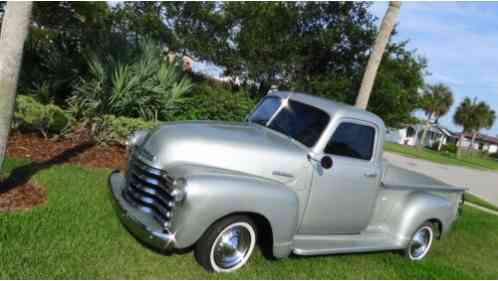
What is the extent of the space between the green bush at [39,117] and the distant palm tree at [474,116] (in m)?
66.0

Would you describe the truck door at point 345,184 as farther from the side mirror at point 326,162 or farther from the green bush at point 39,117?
the green bush at point 39,117

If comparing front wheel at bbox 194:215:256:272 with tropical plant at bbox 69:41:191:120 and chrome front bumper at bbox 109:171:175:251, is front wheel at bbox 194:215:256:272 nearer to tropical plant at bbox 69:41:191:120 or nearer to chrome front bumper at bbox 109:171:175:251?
chrome front bumper at bbox 109:171:175:251

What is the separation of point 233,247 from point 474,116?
6947 centimetres

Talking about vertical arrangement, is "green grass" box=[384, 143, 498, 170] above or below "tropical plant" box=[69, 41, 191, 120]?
below

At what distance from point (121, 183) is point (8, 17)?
212cm

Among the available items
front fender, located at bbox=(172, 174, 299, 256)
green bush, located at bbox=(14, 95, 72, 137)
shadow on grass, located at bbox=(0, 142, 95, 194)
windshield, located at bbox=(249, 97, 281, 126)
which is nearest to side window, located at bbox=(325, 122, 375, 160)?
windshield, located at bbox=(249, 97, 281, 126)

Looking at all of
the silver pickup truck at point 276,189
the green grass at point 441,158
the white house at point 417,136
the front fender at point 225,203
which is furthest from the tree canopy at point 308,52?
the white house at point 417,136

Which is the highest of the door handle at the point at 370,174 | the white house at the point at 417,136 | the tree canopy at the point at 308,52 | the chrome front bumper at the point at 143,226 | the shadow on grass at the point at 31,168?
the tree canopy at the point at 308,52

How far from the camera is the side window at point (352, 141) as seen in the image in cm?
518

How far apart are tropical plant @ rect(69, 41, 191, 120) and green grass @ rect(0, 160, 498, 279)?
109 inches

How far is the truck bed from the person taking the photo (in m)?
5.79

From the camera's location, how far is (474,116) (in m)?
65.7

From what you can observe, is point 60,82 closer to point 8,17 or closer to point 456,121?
point 8,17

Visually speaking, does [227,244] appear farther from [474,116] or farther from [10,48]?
[474,116]
